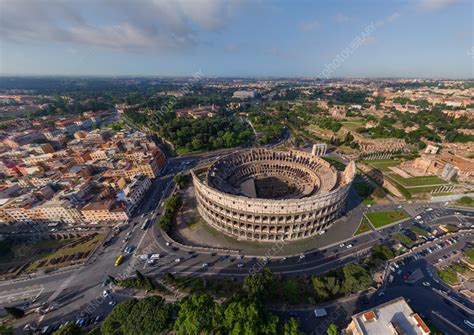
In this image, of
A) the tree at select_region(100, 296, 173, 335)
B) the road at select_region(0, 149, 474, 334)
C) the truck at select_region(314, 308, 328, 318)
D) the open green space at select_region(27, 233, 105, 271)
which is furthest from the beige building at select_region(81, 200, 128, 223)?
the truck at select_region(314, 308, 328, 318)

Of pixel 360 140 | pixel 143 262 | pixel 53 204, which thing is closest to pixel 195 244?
pixel 143 262

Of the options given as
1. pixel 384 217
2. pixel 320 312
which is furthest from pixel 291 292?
pixel 384 217

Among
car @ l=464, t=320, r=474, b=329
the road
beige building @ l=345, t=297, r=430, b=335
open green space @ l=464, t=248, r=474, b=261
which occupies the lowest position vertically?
the road

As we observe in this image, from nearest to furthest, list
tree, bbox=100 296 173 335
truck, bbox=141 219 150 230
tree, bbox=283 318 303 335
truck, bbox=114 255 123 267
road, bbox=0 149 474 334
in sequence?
tree, bbox=283 318 303 335, tree, bbox=100 296 173 335, road, bbox=0 149 474 334, truck, bbox=114 255 123 267, truck, bbox=141 219 150 230

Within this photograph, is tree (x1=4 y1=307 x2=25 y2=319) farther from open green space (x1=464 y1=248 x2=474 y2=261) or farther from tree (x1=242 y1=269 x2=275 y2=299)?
open green space (x1=464 y1=248 x2=474 y2=261)

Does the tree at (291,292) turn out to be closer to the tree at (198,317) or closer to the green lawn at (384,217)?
the tree at (198,317)

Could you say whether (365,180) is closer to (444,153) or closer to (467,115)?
(444,153)

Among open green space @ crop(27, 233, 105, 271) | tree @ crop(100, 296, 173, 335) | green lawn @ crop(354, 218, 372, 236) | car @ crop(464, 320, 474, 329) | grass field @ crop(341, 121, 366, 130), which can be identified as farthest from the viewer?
grass field @ crop(341, 121, 366, 130)
